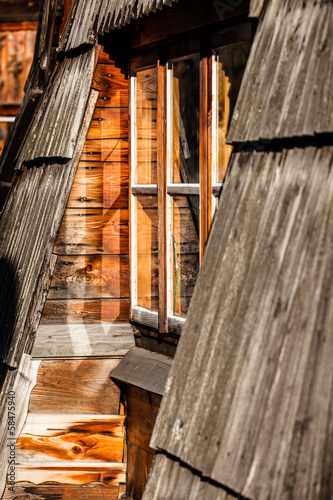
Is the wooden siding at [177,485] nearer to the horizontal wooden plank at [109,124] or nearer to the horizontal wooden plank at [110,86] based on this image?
the horizontal wooden plank at [109,124]

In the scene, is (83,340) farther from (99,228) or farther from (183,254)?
(183,254)

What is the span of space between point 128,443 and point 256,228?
250 cm

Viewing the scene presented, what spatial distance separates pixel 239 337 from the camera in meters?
2.18

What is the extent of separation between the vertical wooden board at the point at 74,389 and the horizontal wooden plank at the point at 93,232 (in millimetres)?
723

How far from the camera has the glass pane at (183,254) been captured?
380 centimetres

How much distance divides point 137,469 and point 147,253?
1369mm

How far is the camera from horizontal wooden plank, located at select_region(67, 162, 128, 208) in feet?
14.1

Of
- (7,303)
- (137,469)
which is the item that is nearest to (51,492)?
(137,469)

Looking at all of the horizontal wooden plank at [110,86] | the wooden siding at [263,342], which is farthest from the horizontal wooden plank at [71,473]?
the horizontal wooden plank at [110,86]

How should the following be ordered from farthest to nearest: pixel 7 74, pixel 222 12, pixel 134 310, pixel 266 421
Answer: pixel 7 74 < pixel 134 310 < pixel 222 12 < pixel 266 421

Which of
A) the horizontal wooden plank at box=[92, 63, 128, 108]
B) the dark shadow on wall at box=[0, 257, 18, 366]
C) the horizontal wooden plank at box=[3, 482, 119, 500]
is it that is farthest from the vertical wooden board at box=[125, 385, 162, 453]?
the horizontal wooden plank at box=[92, 63, 128, 108]

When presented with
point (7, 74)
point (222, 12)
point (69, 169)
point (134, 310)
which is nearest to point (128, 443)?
point (134, 310)

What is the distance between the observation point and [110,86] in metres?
4.35

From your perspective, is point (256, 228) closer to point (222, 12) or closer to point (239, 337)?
point (239, 337)
